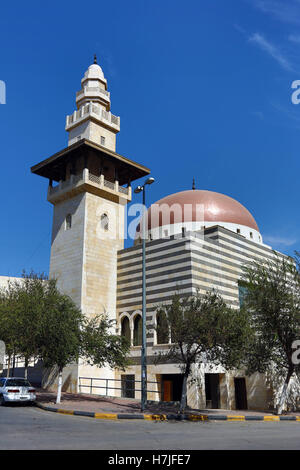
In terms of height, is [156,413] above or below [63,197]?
below

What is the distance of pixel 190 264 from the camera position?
27.8 metres

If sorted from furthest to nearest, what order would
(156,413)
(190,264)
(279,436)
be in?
(190,264), (156,413), (279,436)

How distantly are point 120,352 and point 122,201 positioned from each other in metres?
14.2

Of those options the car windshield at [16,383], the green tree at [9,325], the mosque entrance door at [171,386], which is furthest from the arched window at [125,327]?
the car windshield at [16,383]

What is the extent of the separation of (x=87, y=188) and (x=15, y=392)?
17.1 m

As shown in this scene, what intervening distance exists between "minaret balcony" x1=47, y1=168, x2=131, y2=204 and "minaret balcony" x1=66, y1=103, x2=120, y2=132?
5269 mm

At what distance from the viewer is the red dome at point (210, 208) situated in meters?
37.2

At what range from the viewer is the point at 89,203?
32.7 m

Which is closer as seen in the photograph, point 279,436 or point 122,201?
point 279,436

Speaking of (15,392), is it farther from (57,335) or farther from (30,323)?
(30,323)

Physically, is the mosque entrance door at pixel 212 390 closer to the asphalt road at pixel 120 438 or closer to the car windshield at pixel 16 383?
the car windshield at pixel 16 383
